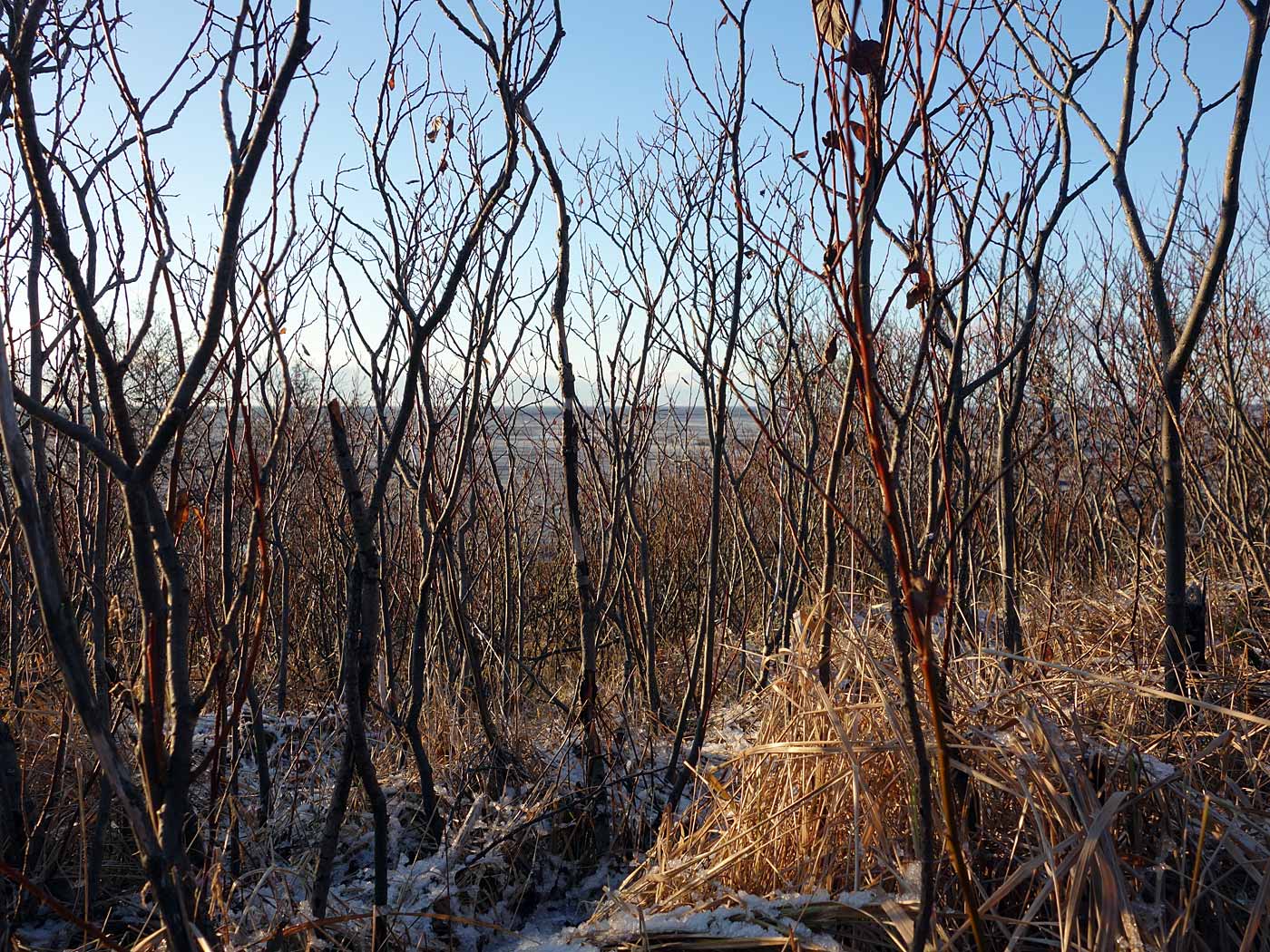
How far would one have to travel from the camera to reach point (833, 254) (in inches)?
44.8

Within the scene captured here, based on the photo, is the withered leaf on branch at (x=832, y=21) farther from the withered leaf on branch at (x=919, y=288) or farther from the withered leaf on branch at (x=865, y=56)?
the withered leaf on branch at (x=919, y=288)

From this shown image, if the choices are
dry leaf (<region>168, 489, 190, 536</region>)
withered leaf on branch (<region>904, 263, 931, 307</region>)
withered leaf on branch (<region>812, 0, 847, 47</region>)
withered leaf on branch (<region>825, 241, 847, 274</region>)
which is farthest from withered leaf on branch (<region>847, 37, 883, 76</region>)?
dry leaf (<region>168, 489, 190, 536</region>)

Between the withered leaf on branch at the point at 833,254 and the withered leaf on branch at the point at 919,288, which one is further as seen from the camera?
the withered leaf on branch at the point at 919,288

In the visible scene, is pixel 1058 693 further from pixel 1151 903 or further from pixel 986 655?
pixel 1151 903

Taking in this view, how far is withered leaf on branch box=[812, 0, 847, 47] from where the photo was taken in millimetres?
1065

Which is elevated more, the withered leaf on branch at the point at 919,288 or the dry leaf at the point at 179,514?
the withered leaf on branch at the point at 919,288

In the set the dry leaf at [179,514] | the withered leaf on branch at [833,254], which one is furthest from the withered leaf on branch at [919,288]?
the dry leaf at [179,514]

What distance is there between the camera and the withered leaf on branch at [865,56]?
106 cm

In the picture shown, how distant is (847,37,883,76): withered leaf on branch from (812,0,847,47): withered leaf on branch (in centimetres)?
2

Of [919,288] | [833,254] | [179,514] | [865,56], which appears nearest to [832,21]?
[865,56]

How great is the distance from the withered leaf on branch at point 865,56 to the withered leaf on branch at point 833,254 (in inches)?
7.9

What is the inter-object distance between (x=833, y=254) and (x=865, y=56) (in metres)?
0.23

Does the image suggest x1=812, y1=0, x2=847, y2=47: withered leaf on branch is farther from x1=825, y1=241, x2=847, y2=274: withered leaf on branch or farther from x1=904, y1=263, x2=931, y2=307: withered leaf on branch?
→ x1=904, y1=263, x2=931, y2=307: withered leaf on branch

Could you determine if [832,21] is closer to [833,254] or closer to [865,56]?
[865,56]
